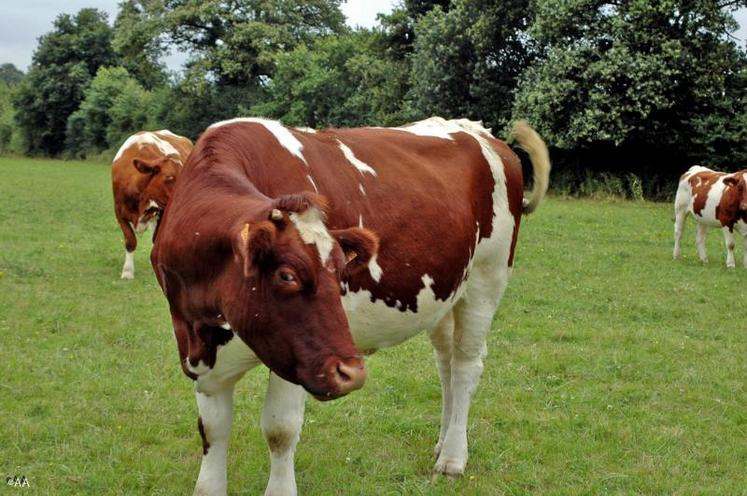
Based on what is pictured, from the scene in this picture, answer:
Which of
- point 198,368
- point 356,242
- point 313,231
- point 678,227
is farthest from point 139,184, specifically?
point 678,227

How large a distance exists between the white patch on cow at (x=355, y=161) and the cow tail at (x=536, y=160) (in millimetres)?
1997

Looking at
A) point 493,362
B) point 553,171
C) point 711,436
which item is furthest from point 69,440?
point 553,171

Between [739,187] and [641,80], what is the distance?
34.8ft

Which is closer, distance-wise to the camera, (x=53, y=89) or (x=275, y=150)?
(x=275, y=150)

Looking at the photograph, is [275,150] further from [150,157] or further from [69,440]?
[150,157]

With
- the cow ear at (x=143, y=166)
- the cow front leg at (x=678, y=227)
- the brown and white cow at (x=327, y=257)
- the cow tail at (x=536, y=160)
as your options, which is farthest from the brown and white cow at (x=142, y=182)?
the cow front leg at (x=678, y=227)

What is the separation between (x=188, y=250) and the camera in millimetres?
3084

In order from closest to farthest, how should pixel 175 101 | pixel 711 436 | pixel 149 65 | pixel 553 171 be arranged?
pixel 711 436, pixel 553 171, pixel 175 101, pixel 149 65

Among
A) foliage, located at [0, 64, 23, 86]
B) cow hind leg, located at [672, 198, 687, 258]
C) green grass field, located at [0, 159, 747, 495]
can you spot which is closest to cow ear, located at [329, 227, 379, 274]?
green grass field, located at [0, 159, 747, 495]

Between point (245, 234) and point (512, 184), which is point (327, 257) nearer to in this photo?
point (245, 234)

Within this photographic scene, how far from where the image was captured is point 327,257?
8.89 feet

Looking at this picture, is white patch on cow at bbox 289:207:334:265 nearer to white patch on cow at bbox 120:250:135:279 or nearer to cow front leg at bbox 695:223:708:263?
white patch on cow at bbox 120:250:135:279

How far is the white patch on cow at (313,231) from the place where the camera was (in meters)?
2.67

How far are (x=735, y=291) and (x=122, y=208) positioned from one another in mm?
8923
